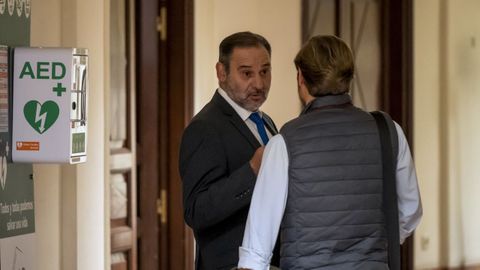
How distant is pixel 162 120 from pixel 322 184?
2.62m

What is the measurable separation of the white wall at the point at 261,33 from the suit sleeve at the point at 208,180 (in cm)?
206

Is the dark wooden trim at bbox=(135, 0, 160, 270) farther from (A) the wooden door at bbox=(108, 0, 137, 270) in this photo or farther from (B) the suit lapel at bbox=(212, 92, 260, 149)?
(B) the suit lapel at bbox=(212, 92, 260, 149)

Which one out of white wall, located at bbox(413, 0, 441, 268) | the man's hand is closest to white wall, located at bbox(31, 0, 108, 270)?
the man's hand

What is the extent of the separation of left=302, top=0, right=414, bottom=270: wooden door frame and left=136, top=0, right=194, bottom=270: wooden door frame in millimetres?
2098

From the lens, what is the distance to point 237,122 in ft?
10.1

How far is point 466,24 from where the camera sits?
716 cm

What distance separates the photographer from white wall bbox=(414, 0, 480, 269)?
22.6 ft

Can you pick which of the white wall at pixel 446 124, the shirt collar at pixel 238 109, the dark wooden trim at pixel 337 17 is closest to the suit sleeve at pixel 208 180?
the shirt collar at pixel 238 109

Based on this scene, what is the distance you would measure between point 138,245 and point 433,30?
2.97 metres

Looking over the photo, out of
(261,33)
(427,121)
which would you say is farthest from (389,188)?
(427,121)

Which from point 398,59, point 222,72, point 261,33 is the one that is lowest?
point 222,72

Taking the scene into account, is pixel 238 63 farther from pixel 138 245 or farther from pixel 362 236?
pixel 138 245

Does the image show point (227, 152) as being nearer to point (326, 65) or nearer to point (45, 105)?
point (326, 65)

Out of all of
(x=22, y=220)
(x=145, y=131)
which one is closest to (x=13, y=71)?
(x=22, y=220)
